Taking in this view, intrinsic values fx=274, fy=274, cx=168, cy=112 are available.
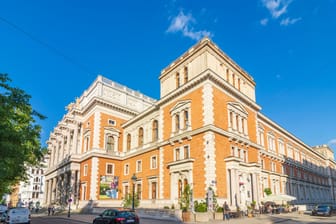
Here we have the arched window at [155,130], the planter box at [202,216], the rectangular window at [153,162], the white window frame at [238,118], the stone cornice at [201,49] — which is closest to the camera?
the planter box at [202,216]

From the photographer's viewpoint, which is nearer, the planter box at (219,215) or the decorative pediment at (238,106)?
the planter box at (219,215)

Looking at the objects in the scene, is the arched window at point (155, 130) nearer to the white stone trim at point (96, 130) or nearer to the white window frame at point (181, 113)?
the white window frame at point (181, 113)

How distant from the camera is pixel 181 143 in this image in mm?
31266

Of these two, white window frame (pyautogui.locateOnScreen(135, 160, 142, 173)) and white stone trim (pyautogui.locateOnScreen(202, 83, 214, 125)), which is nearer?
white stone trim (pyautogui.locateOnScreen(202, 83, 214, 125))

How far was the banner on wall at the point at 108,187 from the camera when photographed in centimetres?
4022

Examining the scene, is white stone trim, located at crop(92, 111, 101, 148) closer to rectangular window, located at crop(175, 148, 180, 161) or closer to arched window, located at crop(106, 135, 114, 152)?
arched window, located at crop(106, 135, 114, 152)

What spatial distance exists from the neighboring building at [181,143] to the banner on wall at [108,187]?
0.14 meters

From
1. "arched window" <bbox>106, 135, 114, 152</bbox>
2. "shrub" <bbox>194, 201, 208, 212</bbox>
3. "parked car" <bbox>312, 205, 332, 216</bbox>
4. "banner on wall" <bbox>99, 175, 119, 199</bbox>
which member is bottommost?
"parked car" <bbox>312, 205, 332, 216</bbox>

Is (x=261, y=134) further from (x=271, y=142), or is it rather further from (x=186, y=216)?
(x=186, y=216)

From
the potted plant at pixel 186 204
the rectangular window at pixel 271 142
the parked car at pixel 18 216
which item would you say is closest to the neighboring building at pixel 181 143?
the rectangular window at pixel 271 142

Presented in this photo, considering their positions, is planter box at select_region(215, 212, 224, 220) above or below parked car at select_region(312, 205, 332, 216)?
above

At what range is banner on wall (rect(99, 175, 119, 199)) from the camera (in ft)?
132

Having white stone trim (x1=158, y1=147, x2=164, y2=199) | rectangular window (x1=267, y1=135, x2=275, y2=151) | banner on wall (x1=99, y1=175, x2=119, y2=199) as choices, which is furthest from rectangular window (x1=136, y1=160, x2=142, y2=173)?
rectangular window (x1=267, y1=135, x2=275, y2=151)

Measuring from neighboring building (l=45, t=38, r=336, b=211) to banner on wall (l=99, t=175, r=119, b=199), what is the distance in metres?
0.14
